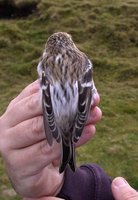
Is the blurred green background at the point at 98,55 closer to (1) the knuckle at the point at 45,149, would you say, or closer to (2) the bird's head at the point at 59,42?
(2) the bird's head at the point at 59,42

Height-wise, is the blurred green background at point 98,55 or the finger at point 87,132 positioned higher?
the finger at point 87,132

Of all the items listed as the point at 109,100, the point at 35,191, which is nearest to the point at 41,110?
the point at 35,191

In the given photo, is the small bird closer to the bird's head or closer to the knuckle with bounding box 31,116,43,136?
the knuckle with bounding box 31,116,43,136

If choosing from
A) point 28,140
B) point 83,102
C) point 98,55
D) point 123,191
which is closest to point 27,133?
point 28,140

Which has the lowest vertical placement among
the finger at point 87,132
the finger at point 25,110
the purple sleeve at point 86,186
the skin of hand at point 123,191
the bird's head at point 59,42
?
the purple sleeve at point 86,186

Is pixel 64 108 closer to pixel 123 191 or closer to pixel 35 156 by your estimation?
pixel 35 156

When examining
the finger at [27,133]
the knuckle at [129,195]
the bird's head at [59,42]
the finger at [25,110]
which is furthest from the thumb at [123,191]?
the bird's head at [59,42]

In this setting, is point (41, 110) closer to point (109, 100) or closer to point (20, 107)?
point (20, 107)
